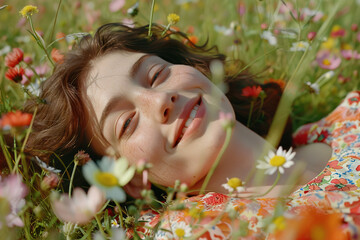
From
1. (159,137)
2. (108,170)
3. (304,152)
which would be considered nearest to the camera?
(108,170)

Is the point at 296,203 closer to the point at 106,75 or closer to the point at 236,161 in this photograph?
the point at 236,161

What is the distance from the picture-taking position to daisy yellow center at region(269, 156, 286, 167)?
87cm

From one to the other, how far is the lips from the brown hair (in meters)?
0.27

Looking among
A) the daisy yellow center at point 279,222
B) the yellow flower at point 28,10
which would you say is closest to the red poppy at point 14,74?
the yellow flower at point 28,10

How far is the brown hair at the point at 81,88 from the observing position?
3.77 feet

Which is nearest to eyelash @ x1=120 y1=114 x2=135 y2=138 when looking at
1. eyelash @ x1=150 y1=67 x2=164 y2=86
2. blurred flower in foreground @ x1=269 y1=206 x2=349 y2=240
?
eyelash @ x1=150 y1=67 x2=164 y2=86

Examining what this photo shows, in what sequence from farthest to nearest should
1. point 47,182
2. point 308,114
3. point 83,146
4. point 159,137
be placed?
point 308,114
point 83,146
point 159,137
point 47,182

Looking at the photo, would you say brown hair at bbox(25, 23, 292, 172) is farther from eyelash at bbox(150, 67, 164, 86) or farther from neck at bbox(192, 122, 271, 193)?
neck at bbox(192, 122, 271, 193)

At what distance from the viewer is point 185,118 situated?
1038mm

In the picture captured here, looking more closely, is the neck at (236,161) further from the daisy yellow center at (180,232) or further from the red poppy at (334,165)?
the daisy yellow center at (180,232)

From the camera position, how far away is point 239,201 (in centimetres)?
91

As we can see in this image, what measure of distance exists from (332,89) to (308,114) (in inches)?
6.5

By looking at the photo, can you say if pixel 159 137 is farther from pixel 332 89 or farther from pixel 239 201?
pixel 332 89

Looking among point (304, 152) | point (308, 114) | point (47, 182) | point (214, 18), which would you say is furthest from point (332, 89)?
point (47, 182)
